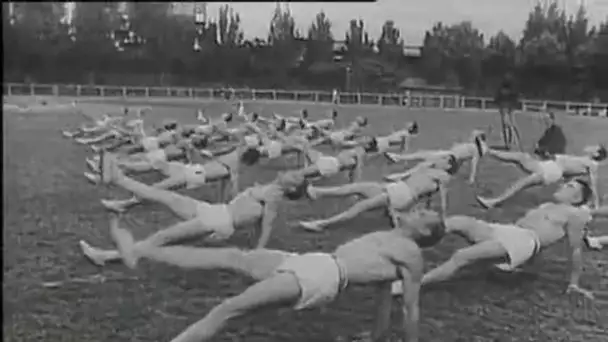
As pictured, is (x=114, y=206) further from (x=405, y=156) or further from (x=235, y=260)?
(x=405, y=156)

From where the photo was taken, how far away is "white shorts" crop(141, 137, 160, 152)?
2.37 metres

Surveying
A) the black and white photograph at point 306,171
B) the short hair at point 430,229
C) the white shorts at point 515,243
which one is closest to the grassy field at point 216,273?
the black and white photograph at point 306,171

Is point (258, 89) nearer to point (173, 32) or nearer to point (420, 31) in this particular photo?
point (173, 32)

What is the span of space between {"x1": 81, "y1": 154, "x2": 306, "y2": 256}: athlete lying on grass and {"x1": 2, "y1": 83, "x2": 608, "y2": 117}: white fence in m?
0.20

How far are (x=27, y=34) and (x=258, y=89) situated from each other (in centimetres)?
65

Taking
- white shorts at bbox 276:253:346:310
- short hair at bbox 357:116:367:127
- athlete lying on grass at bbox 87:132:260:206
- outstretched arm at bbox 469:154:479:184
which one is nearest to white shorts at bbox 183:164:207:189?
athlete lying on grass at bbox 87:132:260:206

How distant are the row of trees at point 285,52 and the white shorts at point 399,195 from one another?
0.27m

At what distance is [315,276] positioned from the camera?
1.86 m

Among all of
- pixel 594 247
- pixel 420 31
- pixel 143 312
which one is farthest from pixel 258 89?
pixel 594 247

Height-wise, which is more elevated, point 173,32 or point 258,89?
point 173,32

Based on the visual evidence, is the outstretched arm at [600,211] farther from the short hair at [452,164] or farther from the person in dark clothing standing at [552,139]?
the short hair at [452,164]

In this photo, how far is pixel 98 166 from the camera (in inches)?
92.9

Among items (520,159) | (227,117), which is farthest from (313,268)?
(520,159)

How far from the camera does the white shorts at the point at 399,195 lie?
2.34 m
